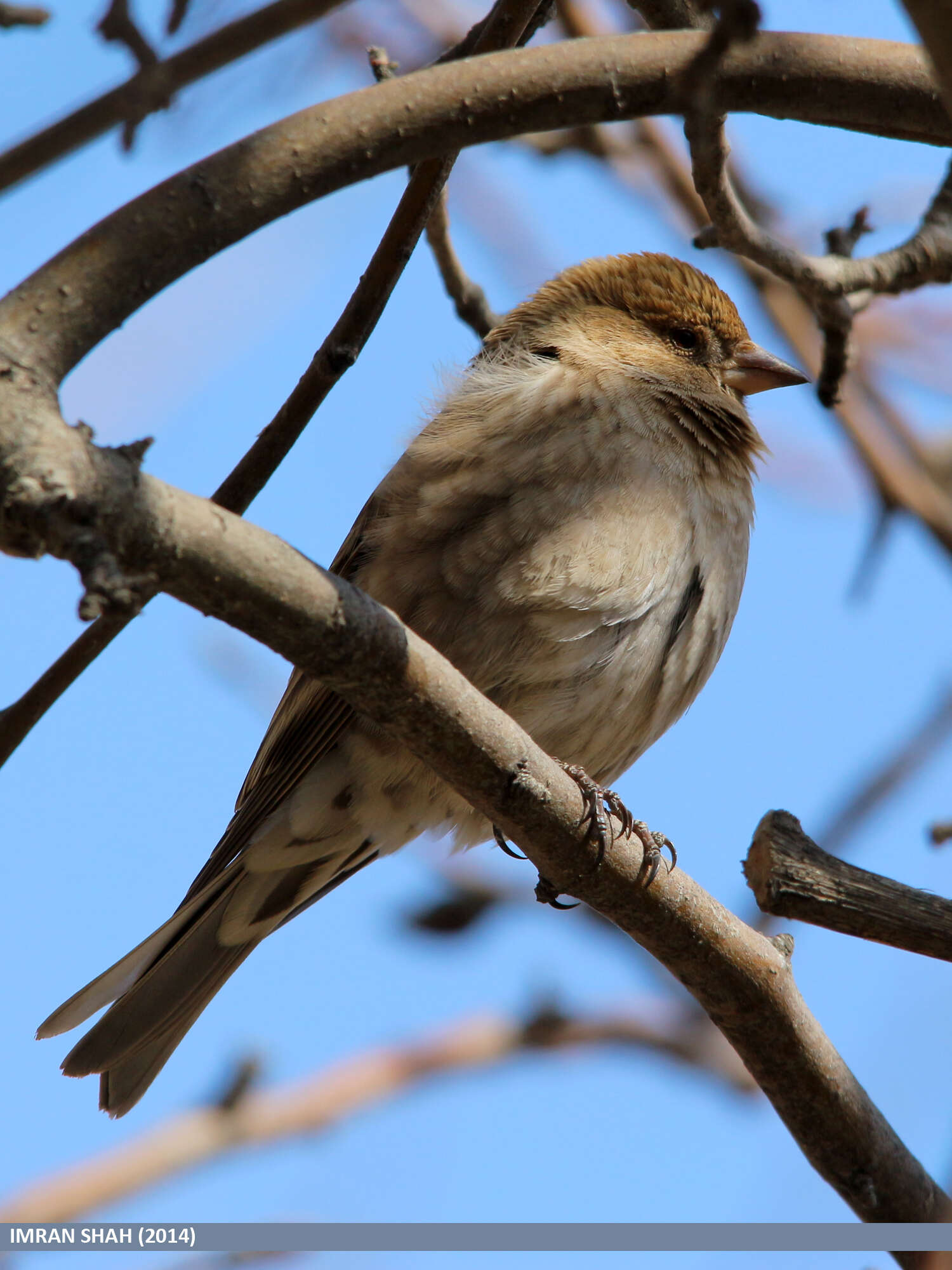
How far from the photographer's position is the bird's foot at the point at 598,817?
9.32 feet

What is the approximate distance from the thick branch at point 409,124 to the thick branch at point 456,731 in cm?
21

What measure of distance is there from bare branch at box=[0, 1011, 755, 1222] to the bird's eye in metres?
2.49

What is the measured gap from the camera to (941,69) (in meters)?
1.59

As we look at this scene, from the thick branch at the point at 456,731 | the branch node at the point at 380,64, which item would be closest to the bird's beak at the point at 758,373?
the branch node at the point at 380,64

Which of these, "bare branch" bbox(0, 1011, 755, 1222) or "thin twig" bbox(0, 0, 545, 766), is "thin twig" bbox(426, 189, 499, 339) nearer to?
"thin twig" bbox(0, 0, 545, 766)

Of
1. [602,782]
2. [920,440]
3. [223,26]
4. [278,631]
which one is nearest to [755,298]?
[920,440]

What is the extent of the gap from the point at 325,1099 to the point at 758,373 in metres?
3.06

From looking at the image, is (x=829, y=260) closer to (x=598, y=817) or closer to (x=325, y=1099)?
(x=598, y=817)

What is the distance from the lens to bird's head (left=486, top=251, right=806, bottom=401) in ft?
14.8

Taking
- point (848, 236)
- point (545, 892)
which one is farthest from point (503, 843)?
point (848, 236)

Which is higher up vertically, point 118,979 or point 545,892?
point 545,892

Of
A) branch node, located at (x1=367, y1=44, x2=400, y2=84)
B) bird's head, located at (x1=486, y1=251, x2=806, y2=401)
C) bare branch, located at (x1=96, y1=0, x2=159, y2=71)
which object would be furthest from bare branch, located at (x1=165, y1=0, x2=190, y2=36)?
bird's head, located at (x1=486, y1=251, x2=806, y2=401)

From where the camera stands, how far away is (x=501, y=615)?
348 centimetres

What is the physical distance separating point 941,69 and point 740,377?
10.2ft
